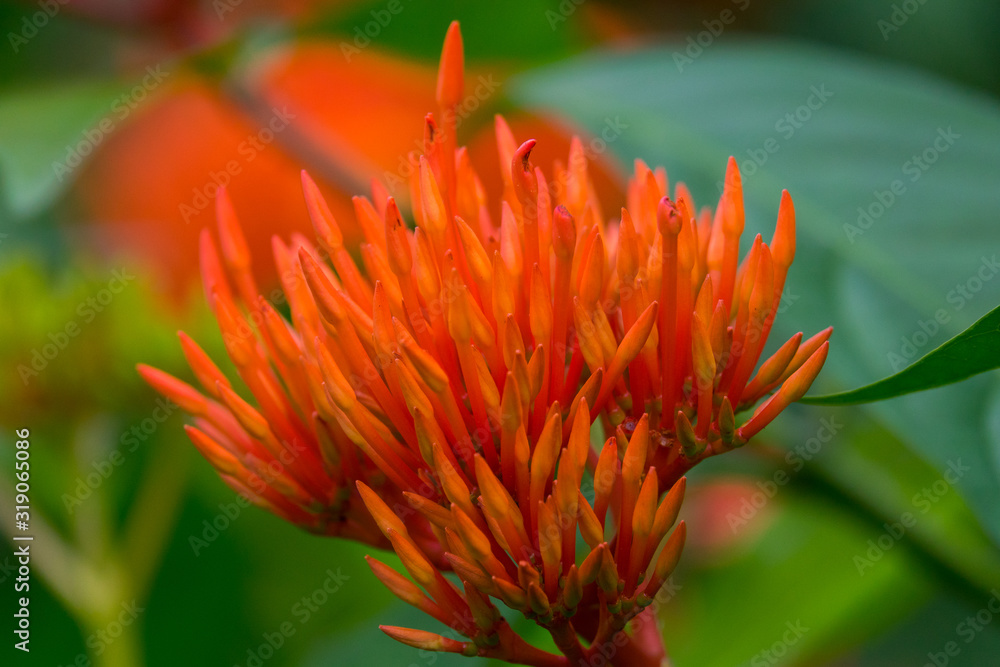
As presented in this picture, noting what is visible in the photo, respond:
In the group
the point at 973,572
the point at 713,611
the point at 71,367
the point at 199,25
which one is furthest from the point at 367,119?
the point at 973,572

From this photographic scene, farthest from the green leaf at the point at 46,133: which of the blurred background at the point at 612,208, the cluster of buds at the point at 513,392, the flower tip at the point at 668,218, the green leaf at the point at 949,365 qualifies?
the green leaf at the point at 949,365

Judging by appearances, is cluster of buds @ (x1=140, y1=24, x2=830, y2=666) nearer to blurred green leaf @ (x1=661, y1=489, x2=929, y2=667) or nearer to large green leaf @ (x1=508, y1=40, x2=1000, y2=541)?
large green leaf @ (x1=508, y1=40, x2=1000, y2=541)

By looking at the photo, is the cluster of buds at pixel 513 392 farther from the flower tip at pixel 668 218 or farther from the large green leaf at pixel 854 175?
the large green leaf at pixel 854 175

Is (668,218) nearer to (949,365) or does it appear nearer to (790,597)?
(949,365)

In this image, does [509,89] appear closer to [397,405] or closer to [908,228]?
[908,228]

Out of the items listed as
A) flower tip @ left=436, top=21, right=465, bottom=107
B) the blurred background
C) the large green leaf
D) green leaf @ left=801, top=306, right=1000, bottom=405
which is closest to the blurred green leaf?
the blurred background

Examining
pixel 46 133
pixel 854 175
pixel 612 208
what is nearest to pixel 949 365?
pixel 854 175

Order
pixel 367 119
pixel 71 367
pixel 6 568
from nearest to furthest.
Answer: pixel 71 367 < pixel 6 568 < pixel 367 119
